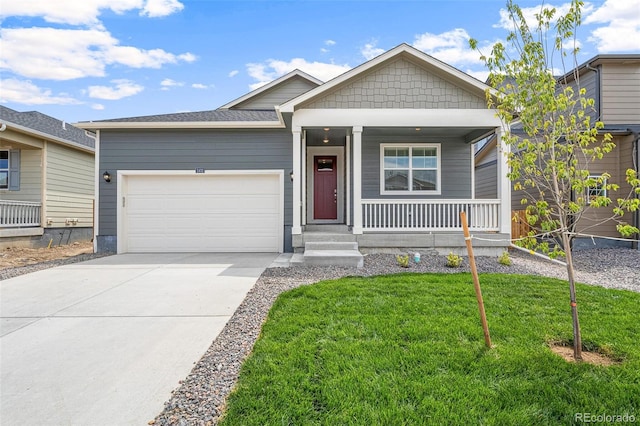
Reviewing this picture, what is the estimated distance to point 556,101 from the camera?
109 inches

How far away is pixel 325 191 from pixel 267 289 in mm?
5670

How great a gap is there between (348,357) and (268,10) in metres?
11.5

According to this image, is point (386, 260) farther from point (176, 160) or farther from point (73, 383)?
point (176, 160)

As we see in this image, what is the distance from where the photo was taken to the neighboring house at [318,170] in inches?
305

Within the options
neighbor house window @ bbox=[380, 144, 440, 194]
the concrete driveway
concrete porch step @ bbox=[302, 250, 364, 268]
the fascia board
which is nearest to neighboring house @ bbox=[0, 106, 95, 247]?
the fascia board

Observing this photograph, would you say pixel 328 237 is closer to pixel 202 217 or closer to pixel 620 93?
pixel 202 217

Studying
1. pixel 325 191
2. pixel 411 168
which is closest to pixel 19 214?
pixel 325 191

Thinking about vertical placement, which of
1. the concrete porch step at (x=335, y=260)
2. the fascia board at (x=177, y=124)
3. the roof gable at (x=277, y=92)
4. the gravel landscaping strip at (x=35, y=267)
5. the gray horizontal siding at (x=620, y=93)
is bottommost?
the gravel landscaping strip at (x=35, y=267)

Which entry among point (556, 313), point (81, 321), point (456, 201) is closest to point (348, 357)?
point (556, 313)

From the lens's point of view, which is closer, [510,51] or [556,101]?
[556,101]

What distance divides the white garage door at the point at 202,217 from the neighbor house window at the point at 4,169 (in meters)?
5.17

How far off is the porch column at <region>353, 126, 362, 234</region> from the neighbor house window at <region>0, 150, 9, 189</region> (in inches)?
456

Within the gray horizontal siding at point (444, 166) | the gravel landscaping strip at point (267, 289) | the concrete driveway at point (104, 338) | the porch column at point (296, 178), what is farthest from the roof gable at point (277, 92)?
the concrete driveway at point (104, 338)

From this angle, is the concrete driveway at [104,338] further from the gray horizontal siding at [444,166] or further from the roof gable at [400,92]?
the gray horizontal siding at [444,166]
